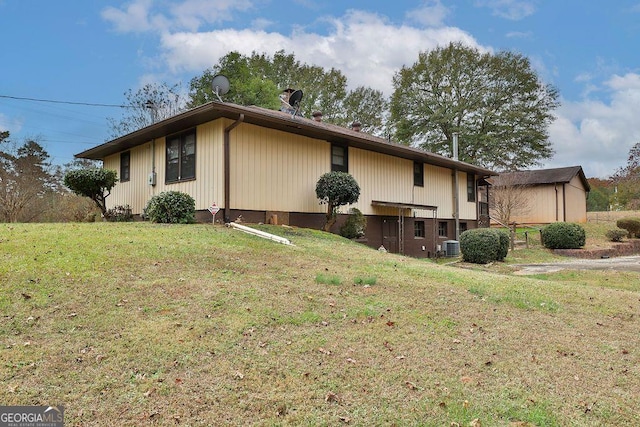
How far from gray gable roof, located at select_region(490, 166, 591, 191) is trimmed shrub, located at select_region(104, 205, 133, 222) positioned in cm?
2244

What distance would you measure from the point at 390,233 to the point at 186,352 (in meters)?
13.6

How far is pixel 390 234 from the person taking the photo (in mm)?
16875

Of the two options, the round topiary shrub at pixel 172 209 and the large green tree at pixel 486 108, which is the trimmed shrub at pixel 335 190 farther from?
the large green tree at pixel 486 108

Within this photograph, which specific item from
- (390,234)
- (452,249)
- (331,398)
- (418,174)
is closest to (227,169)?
(390,234)

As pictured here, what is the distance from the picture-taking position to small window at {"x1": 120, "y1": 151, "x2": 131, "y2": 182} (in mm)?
16531

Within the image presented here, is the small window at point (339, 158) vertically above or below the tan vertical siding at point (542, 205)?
above

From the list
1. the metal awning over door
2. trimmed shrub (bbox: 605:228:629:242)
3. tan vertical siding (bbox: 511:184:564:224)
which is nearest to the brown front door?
the metal awning over door

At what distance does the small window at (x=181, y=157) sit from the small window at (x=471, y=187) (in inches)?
561

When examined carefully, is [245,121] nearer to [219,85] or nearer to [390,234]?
[219,85]

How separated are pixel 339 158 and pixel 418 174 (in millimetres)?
4993

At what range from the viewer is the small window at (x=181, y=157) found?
42.7ft

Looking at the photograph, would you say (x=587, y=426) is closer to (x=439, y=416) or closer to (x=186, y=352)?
(x=439, y=416)

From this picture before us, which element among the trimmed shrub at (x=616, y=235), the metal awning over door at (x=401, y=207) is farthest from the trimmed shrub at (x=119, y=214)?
the trimmed shrub at (x=616, y=235)

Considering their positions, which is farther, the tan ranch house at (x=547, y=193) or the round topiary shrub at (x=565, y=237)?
the tan ranch house at (x=547, y=193)
